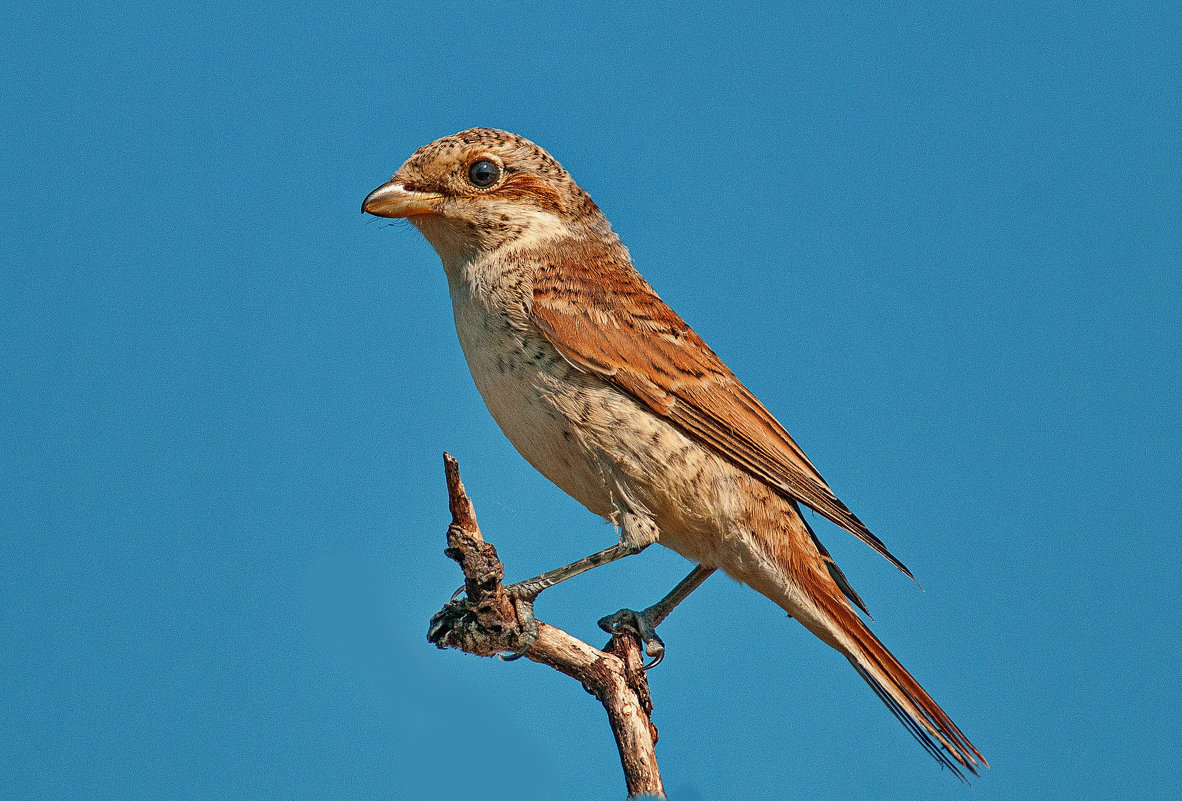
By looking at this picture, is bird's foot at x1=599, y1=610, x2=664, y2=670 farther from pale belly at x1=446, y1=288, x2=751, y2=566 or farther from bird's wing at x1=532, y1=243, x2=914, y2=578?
bird's wing at x1=532, y1=243, x2=914, y2=578

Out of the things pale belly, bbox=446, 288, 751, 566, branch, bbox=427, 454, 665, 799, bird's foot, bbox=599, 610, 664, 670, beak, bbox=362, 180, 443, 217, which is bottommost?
branch, bbox=427, 454, 665, 799

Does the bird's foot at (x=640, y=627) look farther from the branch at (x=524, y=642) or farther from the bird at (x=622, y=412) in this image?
the branch at (x=524, y=642)

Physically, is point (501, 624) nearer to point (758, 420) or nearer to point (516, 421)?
point (516, 421)

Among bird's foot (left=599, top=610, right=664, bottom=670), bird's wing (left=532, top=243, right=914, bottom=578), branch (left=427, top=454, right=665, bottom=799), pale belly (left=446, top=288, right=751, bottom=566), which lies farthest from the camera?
bird's foot (left=599, top=610, right=664, bottom=670)

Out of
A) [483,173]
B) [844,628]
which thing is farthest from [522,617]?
[483,173]

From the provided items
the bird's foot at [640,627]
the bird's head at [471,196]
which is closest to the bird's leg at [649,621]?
the bird's foot at [640,627]

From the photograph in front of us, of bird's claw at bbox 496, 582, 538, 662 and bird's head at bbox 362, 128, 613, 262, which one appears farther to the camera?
bird's head at bbox 362, 128, 613, 262

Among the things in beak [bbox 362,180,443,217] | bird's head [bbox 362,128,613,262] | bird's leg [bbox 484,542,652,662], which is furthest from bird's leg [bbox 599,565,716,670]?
beak [bbox 362,180,443,217]
